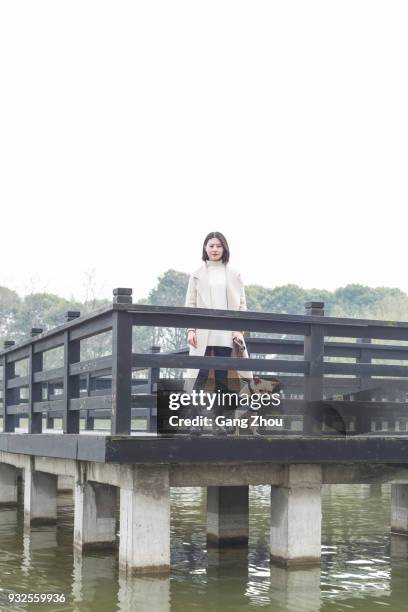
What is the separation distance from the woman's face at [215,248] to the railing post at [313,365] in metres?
1.00

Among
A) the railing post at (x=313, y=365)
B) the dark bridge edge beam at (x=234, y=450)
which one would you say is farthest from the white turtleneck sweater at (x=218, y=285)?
the dark bridge edge beam at (x=234, y=450)

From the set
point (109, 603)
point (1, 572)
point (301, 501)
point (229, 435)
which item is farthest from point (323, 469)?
point (1, 572)

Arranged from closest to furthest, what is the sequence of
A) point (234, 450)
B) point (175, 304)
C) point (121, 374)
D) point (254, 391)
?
point (121, 374) → point (234, 450) → point (254, 391) → point (175, 304)

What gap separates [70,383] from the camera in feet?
34.6

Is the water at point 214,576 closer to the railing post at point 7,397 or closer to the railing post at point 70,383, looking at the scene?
the railing post at point 70,383

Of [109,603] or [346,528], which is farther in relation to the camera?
[346,528]

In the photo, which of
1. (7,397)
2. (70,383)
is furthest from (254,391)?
(7,397)

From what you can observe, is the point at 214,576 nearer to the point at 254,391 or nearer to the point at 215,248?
the point at 254,391

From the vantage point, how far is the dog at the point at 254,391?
9.55m

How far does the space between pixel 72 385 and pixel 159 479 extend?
1831mm

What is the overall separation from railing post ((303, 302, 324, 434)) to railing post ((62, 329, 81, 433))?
2.41 m

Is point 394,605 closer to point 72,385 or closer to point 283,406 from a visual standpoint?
point 283,406

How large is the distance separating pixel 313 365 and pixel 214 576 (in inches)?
86.0

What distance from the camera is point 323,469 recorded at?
9914mm
